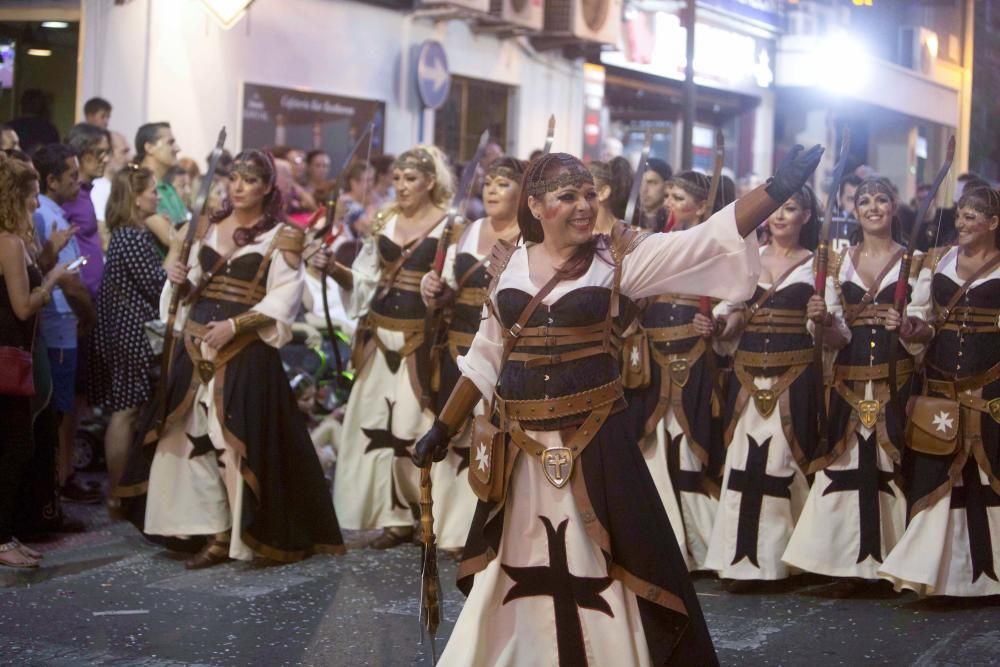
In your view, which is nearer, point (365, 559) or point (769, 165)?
point (365, 559)

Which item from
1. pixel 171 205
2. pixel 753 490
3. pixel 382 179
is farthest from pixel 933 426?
pixel 382 179

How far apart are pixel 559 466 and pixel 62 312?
4470 millimetres

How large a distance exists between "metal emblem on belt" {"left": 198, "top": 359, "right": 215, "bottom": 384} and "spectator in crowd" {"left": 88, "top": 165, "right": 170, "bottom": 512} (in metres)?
1.20

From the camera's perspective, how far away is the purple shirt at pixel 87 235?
930 centimetres

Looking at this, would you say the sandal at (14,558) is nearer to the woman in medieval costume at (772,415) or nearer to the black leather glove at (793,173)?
the woman in medieval costume at (772,415)

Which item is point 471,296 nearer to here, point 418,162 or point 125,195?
point 418,162

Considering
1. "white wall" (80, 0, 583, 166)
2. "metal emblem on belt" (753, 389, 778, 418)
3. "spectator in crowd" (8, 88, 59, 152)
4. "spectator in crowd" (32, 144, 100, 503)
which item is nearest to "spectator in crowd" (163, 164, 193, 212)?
"spectator in crowd" (8, 88, 59, 152)

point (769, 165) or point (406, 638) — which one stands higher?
point (769, 165)

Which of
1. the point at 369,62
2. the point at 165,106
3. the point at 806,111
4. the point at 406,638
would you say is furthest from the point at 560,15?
the point at 406,638

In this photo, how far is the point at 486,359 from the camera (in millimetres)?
5488

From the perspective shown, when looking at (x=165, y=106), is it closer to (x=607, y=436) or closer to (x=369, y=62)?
(x=369, y=62)

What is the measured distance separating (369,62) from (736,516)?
36.4ft

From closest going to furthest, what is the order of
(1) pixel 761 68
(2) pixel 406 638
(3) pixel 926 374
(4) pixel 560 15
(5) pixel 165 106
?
(2) pixel 406 638 < (3) pixel 926 374 < (5) pixel 165 106 < (4) pixel 560 15 < (1) pixel 761 68

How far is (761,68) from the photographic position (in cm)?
2794
